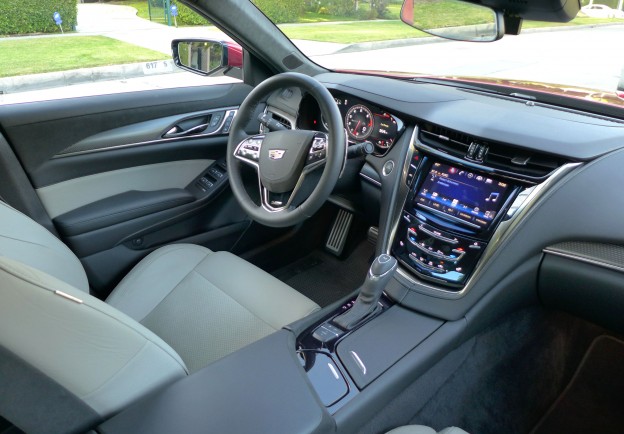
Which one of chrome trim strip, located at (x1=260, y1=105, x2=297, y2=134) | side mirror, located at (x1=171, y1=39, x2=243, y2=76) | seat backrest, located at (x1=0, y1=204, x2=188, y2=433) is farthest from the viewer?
side mirror, located at (x1=171, y1=39, x2=243, y2=76)

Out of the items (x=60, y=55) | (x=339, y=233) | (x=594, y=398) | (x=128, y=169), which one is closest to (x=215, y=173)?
(x=128, y=169)

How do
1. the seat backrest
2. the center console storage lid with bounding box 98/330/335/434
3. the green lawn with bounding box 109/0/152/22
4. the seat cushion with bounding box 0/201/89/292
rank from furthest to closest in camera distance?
the green lawn with bounding box 109/0/152/22 → the seat cushion with bounding box 0/201/89/292 → the center console storage lid with bounding box 98/330/335/434 → the seat backrest

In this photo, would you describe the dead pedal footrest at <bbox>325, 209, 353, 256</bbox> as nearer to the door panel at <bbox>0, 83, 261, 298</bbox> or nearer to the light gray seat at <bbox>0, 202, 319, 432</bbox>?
the door panel at <bbox>0, 83, 261, 298</bbox>

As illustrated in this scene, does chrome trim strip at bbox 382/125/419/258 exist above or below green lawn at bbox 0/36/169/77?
below

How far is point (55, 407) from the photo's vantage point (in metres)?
0.83

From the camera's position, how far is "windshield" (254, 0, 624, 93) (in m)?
1.91

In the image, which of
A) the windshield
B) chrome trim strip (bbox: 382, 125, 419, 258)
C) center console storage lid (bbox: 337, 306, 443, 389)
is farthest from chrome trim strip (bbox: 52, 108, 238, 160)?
center console storage lid (bbox: 337, 306, 443, 389)

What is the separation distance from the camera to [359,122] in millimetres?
2010

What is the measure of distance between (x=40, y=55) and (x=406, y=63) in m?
1.71

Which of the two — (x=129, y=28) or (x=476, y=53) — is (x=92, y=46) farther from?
(x=476, y=53)

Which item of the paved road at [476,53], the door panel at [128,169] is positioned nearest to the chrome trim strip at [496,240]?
the paved road at [476,53]

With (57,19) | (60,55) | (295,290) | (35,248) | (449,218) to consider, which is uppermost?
(57,19)

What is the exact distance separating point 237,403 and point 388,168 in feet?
3.42

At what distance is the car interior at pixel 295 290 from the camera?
3.07ft
